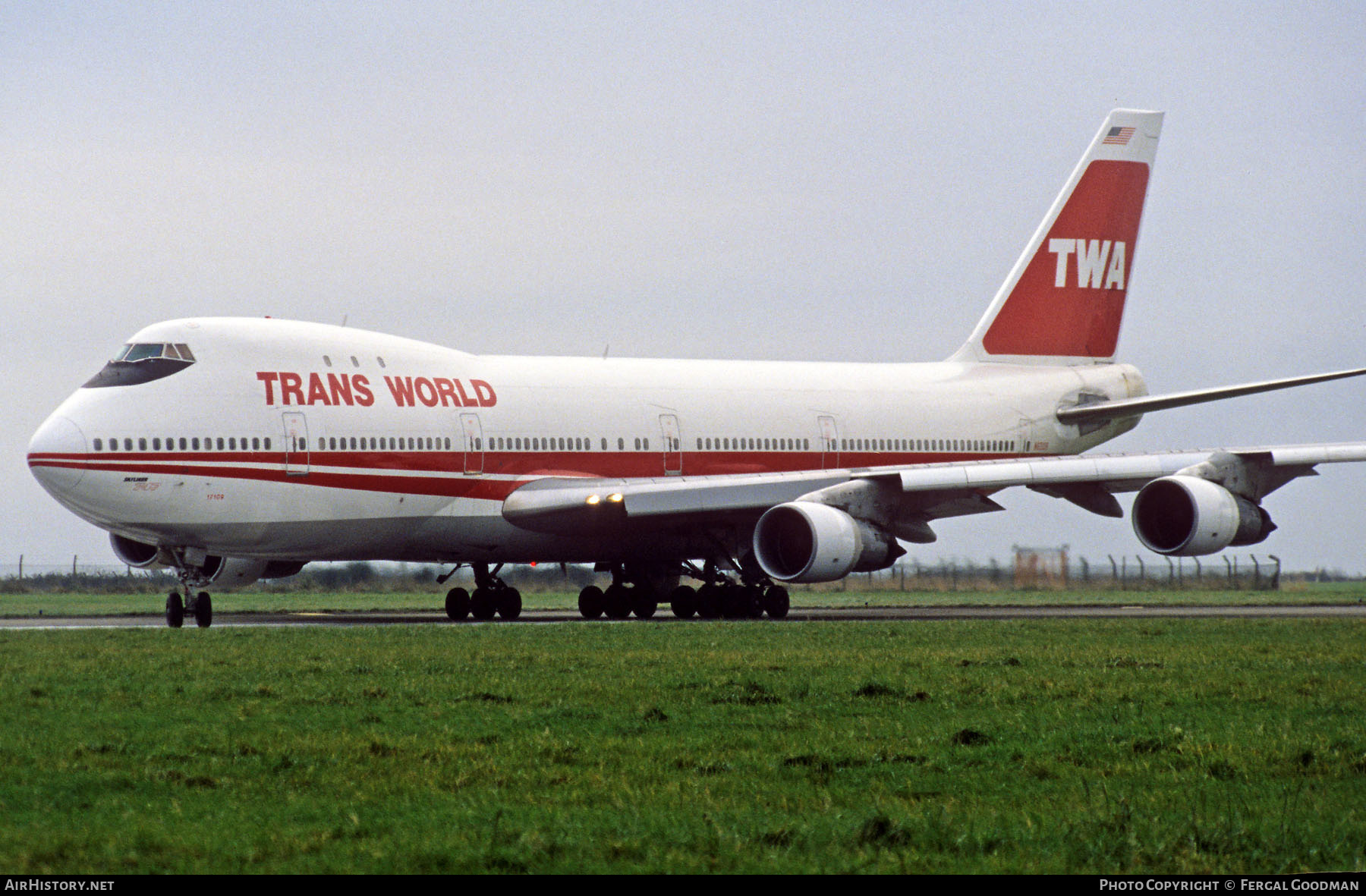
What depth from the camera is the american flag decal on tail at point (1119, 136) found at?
37.1 m

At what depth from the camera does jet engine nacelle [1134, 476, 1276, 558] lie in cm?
2703

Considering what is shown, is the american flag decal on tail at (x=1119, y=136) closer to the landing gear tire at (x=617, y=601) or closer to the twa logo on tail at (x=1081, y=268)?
the twa logo on tail at (x=1081, y=268)

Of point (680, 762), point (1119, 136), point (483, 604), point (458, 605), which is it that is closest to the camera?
point (680, 762)

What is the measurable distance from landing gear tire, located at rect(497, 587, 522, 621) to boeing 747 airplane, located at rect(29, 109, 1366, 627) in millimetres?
45

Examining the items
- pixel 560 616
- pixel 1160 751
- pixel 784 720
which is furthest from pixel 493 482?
pixel 1160 751

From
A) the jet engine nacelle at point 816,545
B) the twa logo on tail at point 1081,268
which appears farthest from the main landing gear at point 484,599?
the twa logo on tail at point 1081,268

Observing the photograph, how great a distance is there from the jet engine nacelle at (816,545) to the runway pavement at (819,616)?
91 centimetres

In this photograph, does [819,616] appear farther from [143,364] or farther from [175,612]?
[143,364]

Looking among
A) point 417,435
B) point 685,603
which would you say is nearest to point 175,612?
point 417,435

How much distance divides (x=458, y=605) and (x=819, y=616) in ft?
21.4

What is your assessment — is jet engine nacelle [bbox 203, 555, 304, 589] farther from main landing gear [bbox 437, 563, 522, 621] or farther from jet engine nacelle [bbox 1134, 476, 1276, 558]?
jet engine nacelle [bbox 1134, 476, 1276, 558]

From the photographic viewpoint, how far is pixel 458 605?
30.0 m

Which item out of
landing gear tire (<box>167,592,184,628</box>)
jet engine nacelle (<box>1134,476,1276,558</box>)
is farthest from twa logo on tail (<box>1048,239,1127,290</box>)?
landing gear tire (<box>167,592,184,628</box>)
